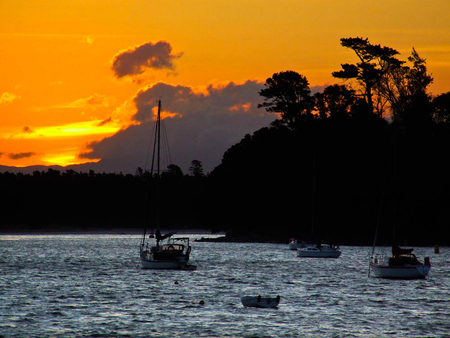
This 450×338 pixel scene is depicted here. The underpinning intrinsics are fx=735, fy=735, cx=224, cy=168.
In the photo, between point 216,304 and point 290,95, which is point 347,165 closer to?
point 290,95

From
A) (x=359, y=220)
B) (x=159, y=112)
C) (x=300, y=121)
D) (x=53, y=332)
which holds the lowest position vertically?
(x=53, y=332)

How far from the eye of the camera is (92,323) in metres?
38.9

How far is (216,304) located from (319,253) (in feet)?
179

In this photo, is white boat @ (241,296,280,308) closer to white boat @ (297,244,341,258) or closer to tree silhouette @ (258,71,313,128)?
white boat @ (297,244,341,258)

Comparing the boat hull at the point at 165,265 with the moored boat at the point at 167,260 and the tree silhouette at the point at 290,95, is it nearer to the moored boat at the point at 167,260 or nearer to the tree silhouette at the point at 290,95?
the moored boat at the point at 167,260

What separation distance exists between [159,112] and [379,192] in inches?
2426

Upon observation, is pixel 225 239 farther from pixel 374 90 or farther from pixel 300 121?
pixel 374 90

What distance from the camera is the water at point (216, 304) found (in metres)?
37.1

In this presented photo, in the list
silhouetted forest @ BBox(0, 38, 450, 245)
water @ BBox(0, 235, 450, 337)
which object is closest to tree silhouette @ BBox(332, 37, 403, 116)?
silhouetted forest @ BBox(0, 38, 450, 245)

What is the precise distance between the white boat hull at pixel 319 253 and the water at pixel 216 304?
61.0ft

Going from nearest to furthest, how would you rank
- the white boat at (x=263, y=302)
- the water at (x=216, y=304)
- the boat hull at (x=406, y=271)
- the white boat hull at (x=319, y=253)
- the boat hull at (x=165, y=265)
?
the water at (x=216, y=304)
the white boat at (x=263, y=302)
the boat hull at (x=406, y=271)
the boat hull at (x=165, y=265)
the white boat hull at (x=319, y=253)

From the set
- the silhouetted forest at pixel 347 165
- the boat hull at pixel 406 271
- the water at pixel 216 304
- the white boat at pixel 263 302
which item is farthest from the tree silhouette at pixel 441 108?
the white boat at pixel 263 302

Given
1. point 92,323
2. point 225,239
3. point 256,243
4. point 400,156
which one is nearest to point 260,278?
point 92,323

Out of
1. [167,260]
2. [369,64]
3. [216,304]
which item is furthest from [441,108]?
[216,304]
